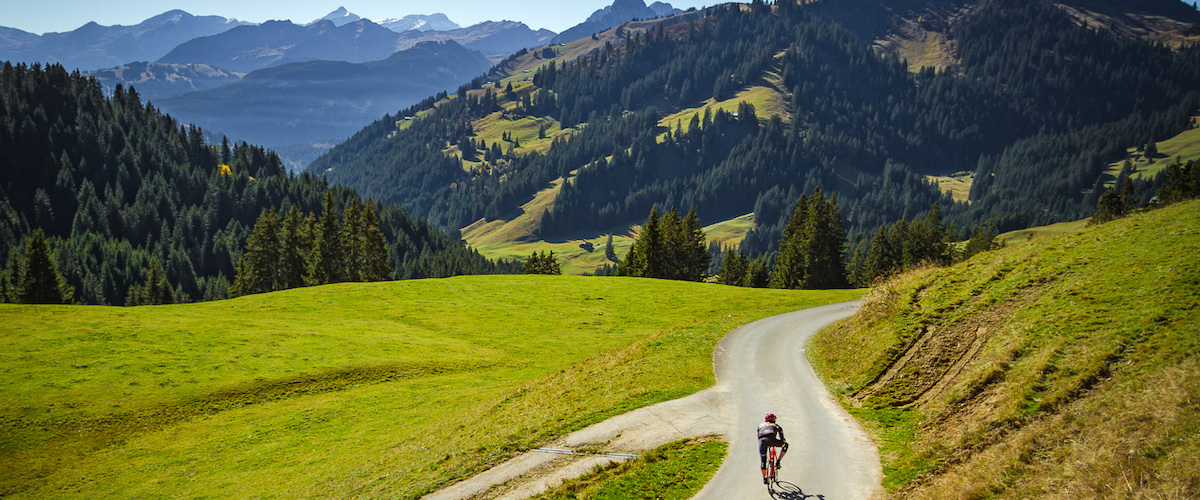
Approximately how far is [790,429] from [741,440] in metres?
2.55

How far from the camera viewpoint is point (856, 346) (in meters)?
31.8

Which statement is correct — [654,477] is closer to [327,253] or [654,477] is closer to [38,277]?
[327,253]

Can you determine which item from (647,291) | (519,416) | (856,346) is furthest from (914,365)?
(647,291)

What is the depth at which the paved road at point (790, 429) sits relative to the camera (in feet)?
58.5

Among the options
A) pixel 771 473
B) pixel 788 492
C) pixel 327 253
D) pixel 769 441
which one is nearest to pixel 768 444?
pixel 769 441

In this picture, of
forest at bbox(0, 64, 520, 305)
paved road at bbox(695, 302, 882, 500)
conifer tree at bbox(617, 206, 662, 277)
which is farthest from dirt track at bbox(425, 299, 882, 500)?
forest at bbox(0, 64, 520, 305)

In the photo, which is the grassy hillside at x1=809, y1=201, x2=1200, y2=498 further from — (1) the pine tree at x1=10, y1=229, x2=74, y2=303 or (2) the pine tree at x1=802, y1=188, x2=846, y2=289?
(1) the pine tree at x1=10, y1=229, x2=74, y2=303

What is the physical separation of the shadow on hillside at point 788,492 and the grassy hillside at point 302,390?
28.1 feet

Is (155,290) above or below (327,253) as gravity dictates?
below

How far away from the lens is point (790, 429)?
2275 cm

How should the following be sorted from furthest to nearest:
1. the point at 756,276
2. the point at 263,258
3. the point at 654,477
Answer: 1. the point at 756,276
2. the point at 263,258
3. the point at 654,477

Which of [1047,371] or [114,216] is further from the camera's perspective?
[114,216]

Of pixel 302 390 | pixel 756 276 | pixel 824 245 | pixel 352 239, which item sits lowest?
pixel 756 276

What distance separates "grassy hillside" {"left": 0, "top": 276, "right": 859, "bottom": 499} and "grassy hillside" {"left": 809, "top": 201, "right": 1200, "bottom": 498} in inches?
385
